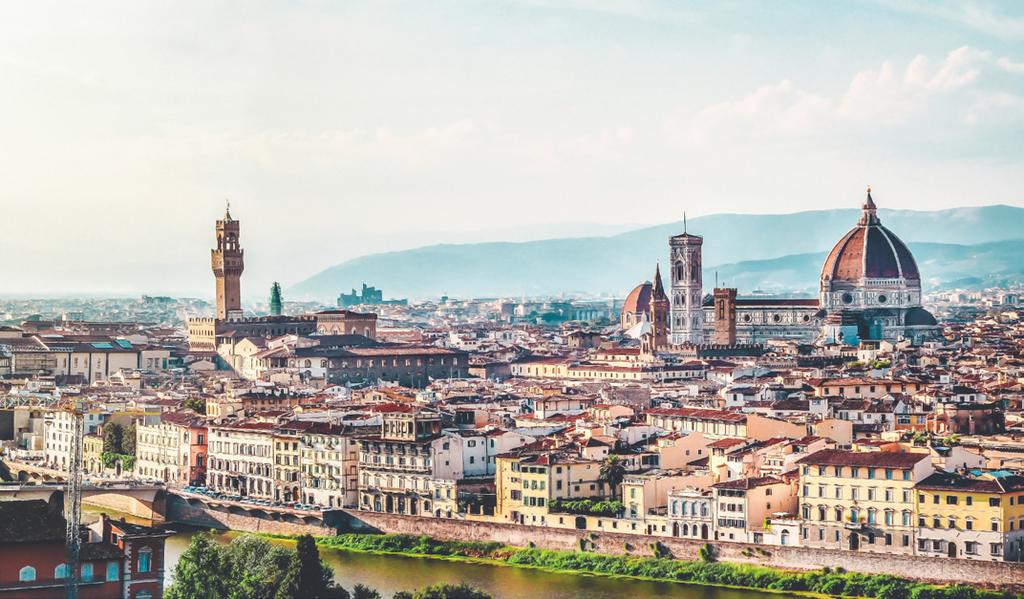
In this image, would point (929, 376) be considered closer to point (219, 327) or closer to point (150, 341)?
point (219, 327)

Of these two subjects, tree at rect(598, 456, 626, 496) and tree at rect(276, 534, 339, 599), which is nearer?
tree at rect(276, 534, 339, 599)

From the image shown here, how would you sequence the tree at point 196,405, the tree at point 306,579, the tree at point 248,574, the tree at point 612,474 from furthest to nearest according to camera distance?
the tree at point 196,405
the tree at point 612,474
the tree at point 248,574
the tree at point 306,579

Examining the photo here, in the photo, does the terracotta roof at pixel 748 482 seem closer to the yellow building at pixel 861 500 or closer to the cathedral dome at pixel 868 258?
the yellow building at pixel 861 500

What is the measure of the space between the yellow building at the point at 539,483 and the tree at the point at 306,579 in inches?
424

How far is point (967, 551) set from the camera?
118ft

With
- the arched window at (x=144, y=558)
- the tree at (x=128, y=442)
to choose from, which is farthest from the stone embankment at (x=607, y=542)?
the arched window at (x=144, y=558)

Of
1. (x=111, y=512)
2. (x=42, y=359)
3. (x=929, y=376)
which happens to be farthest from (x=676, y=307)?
(x=111, y=512)

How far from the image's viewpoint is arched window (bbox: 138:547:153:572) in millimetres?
30594

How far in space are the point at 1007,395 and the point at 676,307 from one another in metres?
53.6

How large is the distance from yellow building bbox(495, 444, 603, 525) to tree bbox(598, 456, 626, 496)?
197mm

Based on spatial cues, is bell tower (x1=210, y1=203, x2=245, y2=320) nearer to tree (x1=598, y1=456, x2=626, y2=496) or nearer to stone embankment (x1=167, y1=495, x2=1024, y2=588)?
stone embankment (x1=167, y1=495, x2=1024, y2=588)

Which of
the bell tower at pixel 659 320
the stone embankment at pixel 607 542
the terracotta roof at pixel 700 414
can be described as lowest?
the stone embankment at pixel 607 542

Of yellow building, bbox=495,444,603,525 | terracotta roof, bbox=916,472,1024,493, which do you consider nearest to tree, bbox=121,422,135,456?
yellow building, bbox=495,444,603,525

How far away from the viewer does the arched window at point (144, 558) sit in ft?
100
